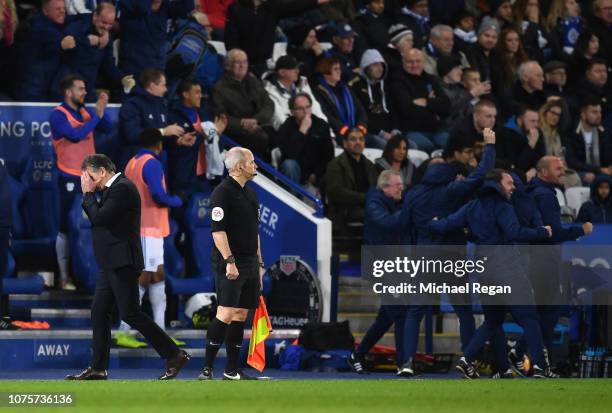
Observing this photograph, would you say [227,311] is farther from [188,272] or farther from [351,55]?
[351,55]

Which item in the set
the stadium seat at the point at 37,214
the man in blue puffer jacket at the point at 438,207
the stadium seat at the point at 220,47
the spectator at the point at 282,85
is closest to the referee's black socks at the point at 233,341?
the man in blue puffer jacket at the point at 438,207

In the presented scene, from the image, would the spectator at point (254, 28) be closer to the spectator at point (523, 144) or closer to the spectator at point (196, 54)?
the spectator at point (196, 54)

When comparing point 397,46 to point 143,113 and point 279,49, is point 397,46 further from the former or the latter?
point 143,113

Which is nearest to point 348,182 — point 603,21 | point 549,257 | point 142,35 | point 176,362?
point 142,35

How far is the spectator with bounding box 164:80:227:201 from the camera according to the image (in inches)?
693

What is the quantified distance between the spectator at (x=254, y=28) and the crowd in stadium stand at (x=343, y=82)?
0.02m

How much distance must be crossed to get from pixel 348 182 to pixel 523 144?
2.86 m

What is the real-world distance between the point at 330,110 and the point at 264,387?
744 centimetres

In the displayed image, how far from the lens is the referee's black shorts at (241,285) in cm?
1361

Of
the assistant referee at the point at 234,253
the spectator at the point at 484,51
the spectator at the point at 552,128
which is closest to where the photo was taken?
the assistant referee at the point at 234,253

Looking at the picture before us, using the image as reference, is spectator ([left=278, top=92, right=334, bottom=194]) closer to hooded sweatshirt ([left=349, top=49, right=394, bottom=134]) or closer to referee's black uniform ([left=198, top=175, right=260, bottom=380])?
hooded sweatshirt ([left=349, top=49, right=394, bottom=134])

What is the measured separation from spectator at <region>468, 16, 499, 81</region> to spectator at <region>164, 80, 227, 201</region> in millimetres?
5680

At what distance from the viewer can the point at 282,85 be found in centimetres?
1942

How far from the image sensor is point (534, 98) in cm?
2202
